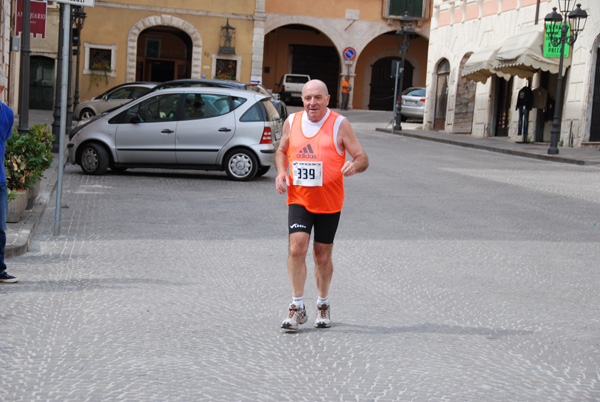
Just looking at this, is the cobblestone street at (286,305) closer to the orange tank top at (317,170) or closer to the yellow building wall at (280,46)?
the orange tank top at (317,170)

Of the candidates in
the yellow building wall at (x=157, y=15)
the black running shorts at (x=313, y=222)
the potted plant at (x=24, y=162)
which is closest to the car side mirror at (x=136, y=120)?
the potted plant at (x=24, y=162)

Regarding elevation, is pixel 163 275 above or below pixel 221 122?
below

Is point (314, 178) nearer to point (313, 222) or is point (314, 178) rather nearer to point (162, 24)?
point (313, 222)

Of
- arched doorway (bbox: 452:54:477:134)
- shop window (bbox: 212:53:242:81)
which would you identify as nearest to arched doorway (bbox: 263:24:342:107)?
shop window (bbox: 212:53:242:81)

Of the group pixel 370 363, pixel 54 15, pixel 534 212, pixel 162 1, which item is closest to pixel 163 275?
pixel 370 363

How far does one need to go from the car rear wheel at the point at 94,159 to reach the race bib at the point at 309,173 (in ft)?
34.2

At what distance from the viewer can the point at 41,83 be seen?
4206 cm

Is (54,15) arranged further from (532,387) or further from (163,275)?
(532,387)

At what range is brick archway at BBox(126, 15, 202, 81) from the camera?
149 feet

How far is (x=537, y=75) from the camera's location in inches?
1241

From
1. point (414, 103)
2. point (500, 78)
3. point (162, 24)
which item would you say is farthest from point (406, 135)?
point (162, 24)

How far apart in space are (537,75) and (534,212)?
19.4 metres

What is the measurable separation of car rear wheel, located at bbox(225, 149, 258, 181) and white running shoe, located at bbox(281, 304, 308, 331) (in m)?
9.86

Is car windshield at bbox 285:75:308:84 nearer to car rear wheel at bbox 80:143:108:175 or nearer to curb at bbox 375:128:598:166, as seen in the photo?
curb at bbox 375:128:598:166
